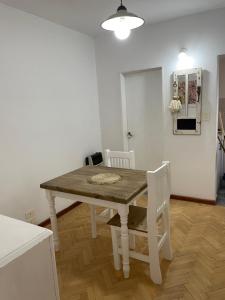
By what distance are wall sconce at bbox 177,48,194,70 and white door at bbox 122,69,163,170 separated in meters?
0.36

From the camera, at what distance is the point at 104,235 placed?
2.67m

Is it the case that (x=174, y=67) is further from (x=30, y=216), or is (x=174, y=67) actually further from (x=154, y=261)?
(x=30, y=216)

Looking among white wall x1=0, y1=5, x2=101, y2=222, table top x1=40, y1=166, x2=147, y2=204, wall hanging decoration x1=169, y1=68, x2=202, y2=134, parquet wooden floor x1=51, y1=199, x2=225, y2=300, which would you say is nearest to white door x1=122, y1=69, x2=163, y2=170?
wall hanging decoration x1=169, y1=68, x2=202, y2=134

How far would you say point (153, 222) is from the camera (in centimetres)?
178

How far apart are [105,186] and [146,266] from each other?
83cm

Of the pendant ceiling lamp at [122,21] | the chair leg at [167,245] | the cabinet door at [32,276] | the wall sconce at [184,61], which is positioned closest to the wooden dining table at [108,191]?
the chair leg at [167,245]

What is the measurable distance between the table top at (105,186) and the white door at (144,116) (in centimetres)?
137

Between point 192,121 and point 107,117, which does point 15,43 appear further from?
point 192,121

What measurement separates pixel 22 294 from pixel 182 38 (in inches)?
126

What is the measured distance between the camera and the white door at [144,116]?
139 inches

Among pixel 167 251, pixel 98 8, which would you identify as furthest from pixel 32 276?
pixel 98 8

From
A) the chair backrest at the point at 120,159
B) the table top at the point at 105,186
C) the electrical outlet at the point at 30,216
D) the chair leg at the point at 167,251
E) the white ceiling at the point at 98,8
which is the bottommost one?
the chair leg at the point at 167,251

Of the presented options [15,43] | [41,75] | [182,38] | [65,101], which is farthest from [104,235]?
[182,38]

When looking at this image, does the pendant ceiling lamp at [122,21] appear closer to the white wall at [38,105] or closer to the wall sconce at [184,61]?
the white wall at [38,105]
